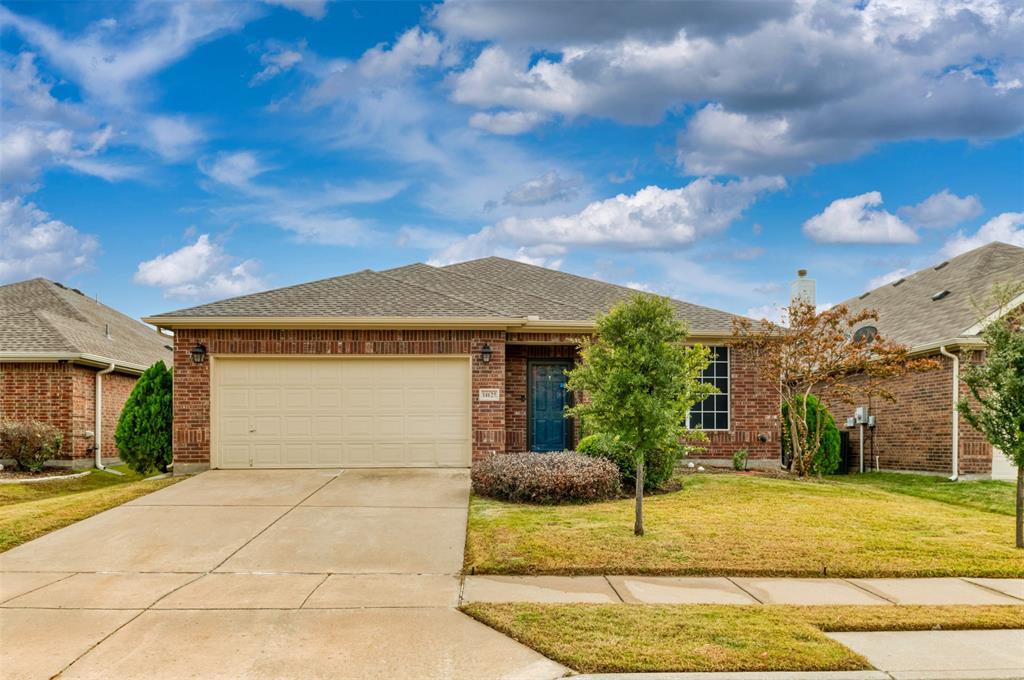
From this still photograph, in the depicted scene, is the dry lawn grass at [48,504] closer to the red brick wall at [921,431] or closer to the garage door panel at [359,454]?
the garage door panel at [359,454]

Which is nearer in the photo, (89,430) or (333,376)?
(333,376)

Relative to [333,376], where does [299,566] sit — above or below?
below

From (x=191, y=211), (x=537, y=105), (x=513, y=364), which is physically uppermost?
(x=537, y=105)

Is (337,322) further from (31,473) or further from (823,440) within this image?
(823,440)

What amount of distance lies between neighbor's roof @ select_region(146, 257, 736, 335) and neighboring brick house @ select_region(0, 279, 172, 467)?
468 centimetres

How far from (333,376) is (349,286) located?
2.77 m

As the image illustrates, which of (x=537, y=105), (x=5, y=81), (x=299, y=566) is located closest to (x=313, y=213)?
(x=537, y=105)

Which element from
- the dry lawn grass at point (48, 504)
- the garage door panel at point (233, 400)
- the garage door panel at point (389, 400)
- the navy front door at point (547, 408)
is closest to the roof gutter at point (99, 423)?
the dry lawn grass at point (48, 504)

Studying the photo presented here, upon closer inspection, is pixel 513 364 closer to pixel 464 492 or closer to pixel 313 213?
pixel 464 492

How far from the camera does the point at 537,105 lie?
15086mm

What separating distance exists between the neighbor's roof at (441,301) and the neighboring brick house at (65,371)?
184 inches

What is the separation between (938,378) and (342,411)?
40.6 feet

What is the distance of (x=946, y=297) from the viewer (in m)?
18.8

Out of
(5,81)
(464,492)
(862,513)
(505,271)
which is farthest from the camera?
(505,271)
